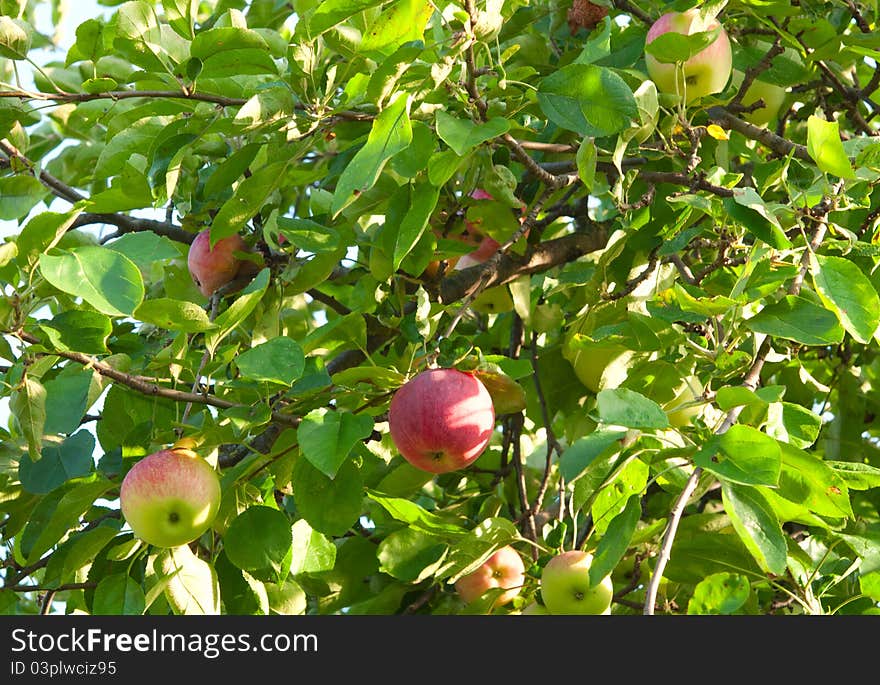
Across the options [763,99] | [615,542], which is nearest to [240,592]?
[615,542]

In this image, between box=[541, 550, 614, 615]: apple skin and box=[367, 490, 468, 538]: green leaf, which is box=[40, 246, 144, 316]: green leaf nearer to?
box=[367, 490, 468, 538]: green leaf

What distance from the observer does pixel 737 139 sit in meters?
2.19

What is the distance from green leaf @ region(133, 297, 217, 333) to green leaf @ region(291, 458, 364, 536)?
0.29m

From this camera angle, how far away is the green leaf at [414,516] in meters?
1.68

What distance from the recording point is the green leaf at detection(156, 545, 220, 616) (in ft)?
5.13

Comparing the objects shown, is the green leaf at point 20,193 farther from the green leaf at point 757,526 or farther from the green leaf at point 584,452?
the green leaf at point 757,526

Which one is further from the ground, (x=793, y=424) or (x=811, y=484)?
(x=793, y=424)

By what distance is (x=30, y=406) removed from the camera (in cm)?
152

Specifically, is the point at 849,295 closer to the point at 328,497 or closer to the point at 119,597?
the point at 328,497

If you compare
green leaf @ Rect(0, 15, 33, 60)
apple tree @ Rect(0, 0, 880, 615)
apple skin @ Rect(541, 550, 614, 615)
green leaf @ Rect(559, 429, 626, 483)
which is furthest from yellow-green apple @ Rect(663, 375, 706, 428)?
green leaf @ Rect(0, 15, 33, 60)

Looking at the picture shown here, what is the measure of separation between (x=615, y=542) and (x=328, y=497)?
532mm
